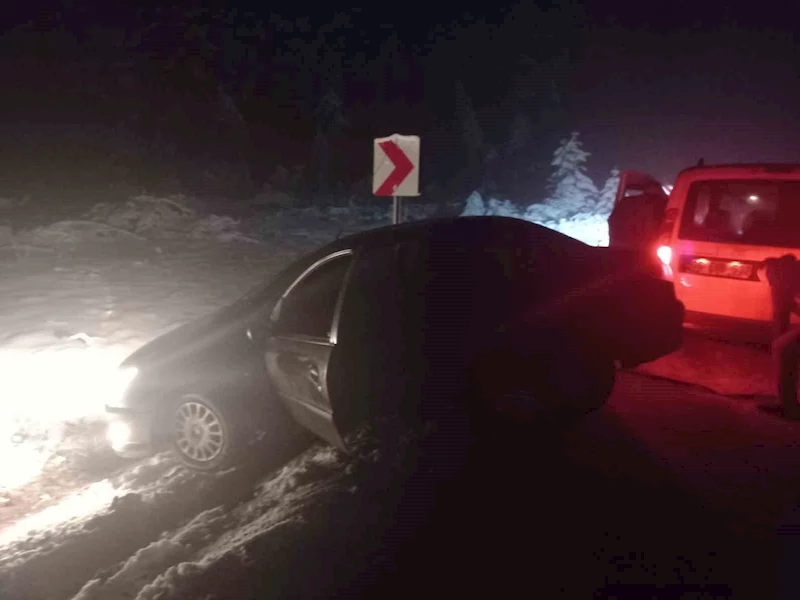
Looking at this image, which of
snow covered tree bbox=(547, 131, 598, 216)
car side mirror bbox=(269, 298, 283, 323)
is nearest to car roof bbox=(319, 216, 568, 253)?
car side mirror bbox=(269, 298, 283, 323)

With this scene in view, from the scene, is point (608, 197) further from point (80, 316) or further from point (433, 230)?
point (433, 230)

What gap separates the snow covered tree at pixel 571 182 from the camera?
28.6 metres

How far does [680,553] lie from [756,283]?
125 inches

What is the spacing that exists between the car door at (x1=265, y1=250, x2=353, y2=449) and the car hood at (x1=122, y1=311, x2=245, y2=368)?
1.33 feet

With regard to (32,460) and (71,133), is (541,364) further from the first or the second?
(71,133)

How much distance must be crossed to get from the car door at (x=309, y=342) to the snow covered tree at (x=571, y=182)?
24.7m

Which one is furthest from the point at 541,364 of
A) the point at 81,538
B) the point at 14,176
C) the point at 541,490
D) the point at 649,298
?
the point at 14,176

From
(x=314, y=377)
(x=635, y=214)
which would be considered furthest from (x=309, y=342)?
(x=635, y=214)

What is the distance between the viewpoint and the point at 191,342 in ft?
16.3

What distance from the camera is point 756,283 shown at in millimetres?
5703

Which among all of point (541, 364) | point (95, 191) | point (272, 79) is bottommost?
point (95, 191)

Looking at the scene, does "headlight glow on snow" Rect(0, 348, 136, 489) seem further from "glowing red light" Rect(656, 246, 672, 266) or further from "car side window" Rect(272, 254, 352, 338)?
"glowing red light" Rect(656, 246, 672, 266)

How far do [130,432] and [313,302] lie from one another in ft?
5.77

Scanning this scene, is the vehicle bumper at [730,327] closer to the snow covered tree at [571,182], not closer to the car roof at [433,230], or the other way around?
the car roof at [433,230]
